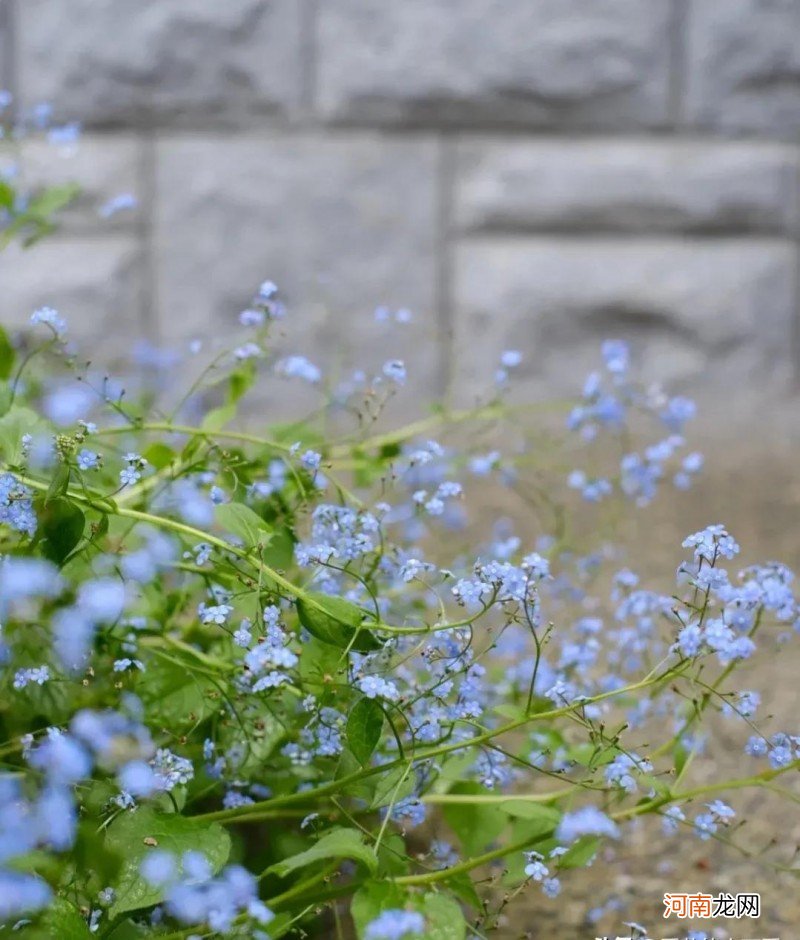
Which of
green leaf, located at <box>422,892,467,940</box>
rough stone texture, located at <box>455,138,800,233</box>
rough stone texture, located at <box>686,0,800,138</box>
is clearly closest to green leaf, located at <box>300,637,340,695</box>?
green leaf, located at <box>422,892,467,940</box>

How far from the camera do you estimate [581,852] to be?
82 cm

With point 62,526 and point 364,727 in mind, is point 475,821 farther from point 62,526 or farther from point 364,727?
point 62,526

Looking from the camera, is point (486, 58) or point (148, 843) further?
point (486, 58)

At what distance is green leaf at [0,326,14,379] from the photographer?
0.96 meters

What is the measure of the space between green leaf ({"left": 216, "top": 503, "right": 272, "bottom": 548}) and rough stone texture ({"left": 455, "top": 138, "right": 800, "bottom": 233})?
175 centimetres

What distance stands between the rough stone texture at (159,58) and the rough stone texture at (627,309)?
489 mm

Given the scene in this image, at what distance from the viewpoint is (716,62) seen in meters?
2.39

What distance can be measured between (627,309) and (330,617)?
1.84 metres

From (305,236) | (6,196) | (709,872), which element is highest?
(6,196)

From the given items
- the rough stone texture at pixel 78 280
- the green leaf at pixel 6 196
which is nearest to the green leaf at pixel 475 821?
the green leaf at pixel 6 196

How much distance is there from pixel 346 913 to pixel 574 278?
1.61 m

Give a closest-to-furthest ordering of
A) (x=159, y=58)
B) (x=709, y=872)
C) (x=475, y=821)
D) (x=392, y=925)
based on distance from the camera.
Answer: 1. (x=392, y=925)
2. (x=475, y=821)
3. (x=709, y=872)
4. (x=159, y=58)

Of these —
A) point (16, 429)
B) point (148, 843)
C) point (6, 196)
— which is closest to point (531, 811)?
point (148, 843)

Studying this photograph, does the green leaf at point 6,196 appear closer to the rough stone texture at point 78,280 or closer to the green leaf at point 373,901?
the green leaf at point 373,901
